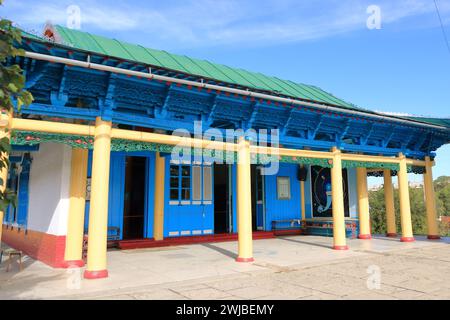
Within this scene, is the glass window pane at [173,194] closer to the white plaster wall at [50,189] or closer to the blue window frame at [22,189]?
the white plaster wall at [50,189]

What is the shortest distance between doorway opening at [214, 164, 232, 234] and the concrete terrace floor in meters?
2.95

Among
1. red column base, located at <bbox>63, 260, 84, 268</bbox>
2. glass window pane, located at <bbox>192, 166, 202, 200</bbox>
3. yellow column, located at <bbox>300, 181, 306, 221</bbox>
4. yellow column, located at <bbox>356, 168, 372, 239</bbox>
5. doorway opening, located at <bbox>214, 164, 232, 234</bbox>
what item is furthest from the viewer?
yellow column, located at <bbox>300, 181, 306, 221</bbox>

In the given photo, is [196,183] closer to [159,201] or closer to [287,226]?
[159,201]

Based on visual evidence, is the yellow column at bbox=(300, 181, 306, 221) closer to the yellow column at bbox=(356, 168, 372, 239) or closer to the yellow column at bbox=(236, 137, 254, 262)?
the yellow column at bbox=(356, 168, 372, 239)

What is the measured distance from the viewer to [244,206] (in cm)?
838

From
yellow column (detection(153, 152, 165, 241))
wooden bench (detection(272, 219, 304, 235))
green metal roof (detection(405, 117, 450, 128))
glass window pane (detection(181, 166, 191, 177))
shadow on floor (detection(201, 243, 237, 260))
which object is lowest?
shadow on floor (detection(201, 243, 237, 260))

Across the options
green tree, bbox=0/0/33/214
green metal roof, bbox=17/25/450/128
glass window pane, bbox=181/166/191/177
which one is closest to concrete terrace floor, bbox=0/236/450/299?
green tree, bbox=0/0/33/214

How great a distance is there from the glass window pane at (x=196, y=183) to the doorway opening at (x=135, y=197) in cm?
172

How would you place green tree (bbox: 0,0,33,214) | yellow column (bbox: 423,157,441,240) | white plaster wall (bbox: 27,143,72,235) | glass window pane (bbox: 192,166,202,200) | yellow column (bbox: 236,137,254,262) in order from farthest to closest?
1. yellow column (bbox: 423,157,441,240)
2. glass window pane (bbox: 192,166,202,200)
3. yellow column (bbox: 236,137,254,262)
4. white plaster wall (bbox: 27,143,72,235)
5. green tree (bbox: 0,0,33,214)

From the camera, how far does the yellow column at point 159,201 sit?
36.2ft

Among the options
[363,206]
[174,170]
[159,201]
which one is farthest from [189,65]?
[363,206]

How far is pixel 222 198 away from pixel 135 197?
3430 mm

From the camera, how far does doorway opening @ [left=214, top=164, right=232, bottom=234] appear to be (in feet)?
43.0
